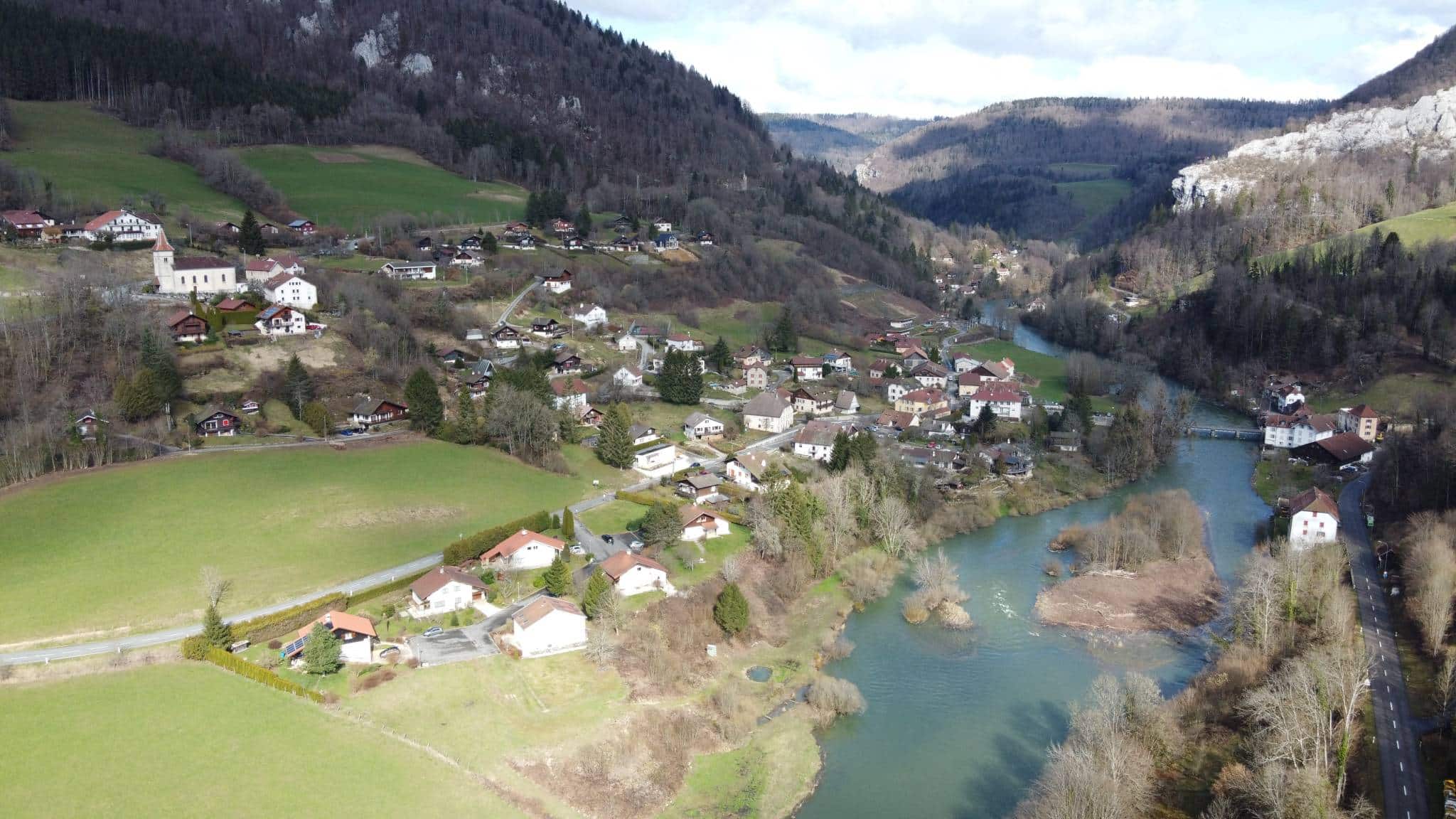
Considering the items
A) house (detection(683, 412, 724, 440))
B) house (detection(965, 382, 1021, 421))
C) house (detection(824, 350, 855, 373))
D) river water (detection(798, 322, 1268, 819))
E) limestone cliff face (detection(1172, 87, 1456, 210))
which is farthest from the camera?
limestone cliff face (detection(1172, 87, 1456, 210))

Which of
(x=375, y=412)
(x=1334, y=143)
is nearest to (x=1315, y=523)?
(x=375, y=412)

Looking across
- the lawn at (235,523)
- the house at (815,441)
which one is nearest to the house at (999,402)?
the house at (815,441)

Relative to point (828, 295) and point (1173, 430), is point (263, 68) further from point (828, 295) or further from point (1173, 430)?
point (1173, 430)

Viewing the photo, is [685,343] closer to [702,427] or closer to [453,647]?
[702,427]

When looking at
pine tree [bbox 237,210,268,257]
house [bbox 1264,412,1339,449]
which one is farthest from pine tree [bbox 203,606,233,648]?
house [bbox 1264,412,1339,449]

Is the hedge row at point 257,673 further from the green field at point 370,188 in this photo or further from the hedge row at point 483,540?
the green field at point 370,188

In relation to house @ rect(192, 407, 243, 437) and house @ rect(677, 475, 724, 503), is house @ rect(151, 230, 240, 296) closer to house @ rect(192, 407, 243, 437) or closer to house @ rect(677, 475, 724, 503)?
house @ rect(192, 407, 243, 437)
